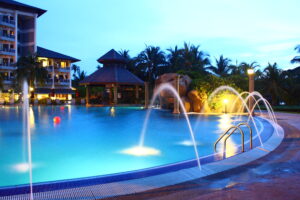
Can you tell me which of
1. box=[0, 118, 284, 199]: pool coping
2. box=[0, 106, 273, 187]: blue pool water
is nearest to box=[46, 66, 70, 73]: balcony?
box=[0, 106, 273, 187]: blue pool water

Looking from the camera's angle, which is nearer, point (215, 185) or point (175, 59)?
point (215, 185)

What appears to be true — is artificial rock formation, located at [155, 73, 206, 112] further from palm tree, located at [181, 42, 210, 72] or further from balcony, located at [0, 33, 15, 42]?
balcony, located at [0, 33, 15, 42]

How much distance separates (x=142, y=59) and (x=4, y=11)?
22.6 meters

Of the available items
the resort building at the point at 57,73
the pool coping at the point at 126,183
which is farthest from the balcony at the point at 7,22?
the pool coping at the point at 126,183

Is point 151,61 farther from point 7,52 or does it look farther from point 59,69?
point 7,52

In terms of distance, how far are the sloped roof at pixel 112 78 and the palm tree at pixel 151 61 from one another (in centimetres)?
765

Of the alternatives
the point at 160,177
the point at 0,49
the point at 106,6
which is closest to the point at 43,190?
the point at 160,177

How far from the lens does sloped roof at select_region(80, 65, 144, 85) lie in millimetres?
35250

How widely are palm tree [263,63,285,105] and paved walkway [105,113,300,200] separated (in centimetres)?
3165

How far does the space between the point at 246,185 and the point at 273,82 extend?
3385 cm

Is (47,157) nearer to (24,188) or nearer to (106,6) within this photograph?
(24,188)

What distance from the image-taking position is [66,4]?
571 ft

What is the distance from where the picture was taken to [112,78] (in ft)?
117

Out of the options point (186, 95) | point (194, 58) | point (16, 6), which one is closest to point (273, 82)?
point (194, 58)
